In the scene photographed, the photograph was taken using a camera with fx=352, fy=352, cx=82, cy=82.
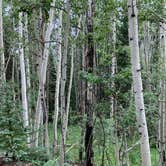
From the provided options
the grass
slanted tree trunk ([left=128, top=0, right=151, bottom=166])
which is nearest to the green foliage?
the grass

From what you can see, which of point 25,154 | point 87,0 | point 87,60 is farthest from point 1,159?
point 87,0

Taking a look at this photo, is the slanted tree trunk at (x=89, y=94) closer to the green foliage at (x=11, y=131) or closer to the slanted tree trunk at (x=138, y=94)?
the green foliage at (x=11, y=131)

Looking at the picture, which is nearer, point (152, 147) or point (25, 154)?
point (25, 154)

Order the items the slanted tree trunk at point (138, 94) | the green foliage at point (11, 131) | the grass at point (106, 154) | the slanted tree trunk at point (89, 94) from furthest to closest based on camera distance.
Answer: the grass at point (106, 154) < the slanted tree trunk at point (89, 94) < the green foliage at point (11, 131) < the slanted tree trunk at point (138, 94)

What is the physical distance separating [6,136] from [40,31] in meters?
2.22

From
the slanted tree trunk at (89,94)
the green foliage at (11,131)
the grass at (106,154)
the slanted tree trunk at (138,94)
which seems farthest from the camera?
the grass at (106,154)

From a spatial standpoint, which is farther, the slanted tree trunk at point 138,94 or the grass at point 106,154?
the grass at point 106,154

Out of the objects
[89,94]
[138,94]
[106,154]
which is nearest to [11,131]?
[89,94]

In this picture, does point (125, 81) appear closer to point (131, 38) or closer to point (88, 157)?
point (131, 38)

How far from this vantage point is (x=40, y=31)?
7.18 metres

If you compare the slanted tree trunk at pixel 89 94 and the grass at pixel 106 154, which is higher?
the slanted tree trunk at pixel 89 94

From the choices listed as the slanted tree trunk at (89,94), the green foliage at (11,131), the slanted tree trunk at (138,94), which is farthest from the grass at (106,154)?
the slanted tree trunk at (138,94)

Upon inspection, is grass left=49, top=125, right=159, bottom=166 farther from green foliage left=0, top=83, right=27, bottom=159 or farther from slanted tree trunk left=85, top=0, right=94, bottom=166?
green foliage left=0, top=83, right=27, bottom=159

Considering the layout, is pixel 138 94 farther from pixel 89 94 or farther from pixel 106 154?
pixel 89 94
